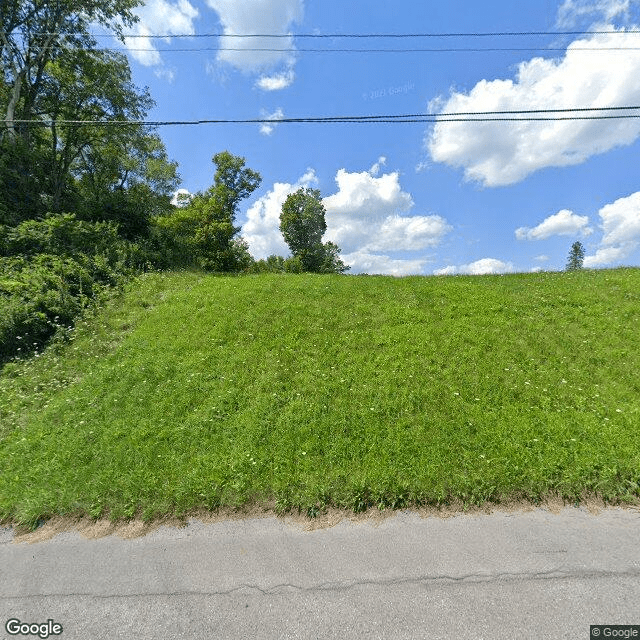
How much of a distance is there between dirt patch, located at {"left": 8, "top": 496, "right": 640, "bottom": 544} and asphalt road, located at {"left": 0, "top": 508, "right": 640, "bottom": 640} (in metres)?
0.06

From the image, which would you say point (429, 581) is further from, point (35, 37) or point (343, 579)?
point (35, 37)

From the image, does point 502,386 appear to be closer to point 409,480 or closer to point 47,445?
point 409,480

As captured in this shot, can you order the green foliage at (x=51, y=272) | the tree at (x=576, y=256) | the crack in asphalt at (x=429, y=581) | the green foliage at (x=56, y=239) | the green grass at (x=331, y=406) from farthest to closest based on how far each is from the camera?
the tree at (x=576, y=256) → the green foliage at (x=56, y=239) → the green foliage at (x=51, y=272) → the green grass at (x=331, y=406) → the crack in asphalt at (x=429, y=581)

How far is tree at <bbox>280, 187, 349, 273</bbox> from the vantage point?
1268 inches

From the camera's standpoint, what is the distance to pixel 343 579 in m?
2.54

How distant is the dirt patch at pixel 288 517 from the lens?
3.13 meters

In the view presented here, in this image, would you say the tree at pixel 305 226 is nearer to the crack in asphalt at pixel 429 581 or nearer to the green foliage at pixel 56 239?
the green foliage at pixel 56 239

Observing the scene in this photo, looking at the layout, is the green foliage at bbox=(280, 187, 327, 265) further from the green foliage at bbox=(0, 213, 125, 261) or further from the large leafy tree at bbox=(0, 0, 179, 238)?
the green foliage at bbox=(0, 213, 125, 261)

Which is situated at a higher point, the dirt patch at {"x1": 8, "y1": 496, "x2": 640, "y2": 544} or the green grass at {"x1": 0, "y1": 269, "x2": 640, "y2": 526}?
the green grass at {"x1": 0, "y1": 269, "x2": 640, "y2": 526}

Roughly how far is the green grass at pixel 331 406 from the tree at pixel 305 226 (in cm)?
2532

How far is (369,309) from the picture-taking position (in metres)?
7.82

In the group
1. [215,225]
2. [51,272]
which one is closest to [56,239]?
[51,272]

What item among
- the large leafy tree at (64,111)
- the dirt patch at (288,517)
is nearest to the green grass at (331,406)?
the dirt patch at (288,517)

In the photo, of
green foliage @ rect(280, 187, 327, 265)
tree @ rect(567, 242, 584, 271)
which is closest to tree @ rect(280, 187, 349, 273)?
green foliage @ rect(280, 187, 327, 265)
